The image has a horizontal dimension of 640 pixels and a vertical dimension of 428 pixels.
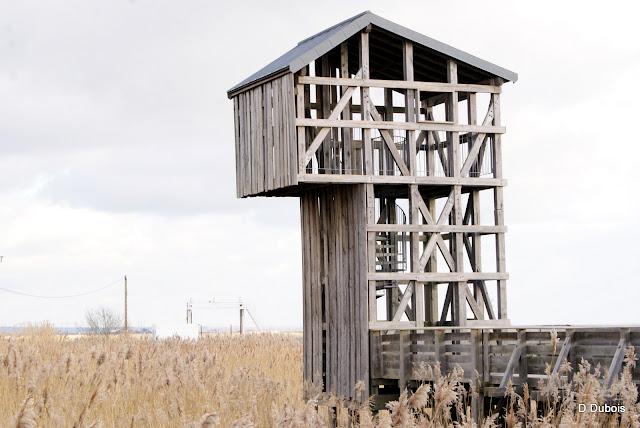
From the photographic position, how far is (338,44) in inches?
840

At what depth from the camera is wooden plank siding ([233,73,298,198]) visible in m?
20.7

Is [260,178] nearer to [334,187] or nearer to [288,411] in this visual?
[334,187]

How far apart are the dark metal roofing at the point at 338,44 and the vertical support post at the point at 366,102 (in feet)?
1.09

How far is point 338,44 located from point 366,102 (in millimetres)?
1284

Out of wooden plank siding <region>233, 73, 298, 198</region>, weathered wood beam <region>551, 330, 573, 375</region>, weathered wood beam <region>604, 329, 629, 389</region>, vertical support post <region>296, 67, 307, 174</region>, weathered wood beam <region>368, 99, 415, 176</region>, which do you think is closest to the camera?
weathered wood beam <region>604, 329, 629, 389</region>

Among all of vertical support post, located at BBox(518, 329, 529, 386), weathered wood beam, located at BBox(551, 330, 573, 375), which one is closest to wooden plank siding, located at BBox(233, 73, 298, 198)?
vertical support post, located at BBox(518, 329, 529, 386)

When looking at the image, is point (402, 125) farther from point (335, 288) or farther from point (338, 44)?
point (335, 288)

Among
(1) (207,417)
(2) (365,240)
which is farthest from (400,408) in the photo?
(2) (365,240)

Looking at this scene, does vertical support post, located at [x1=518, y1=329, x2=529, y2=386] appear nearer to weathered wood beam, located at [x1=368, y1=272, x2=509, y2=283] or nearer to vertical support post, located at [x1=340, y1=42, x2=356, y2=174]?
weathered wood beam, located at [x1=368, y1=272, x2=509, y2=283]

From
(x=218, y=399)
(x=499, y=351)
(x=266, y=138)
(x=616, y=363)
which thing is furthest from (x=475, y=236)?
(x=218, y=399)

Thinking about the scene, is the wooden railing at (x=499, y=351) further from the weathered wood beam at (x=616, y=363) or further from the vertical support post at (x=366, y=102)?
the vertical support post at (x=366, y=102)

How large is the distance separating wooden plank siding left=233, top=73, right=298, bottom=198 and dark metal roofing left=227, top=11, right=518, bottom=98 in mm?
194

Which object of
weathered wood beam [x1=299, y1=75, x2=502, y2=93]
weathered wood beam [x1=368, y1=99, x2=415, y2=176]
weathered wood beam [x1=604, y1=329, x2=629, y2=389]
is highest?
weathered wood beam [x1=299, y1=75, x2=502, y2=93]

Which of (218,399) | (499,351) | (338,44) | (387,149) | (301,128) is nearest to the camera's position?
(218,399)
